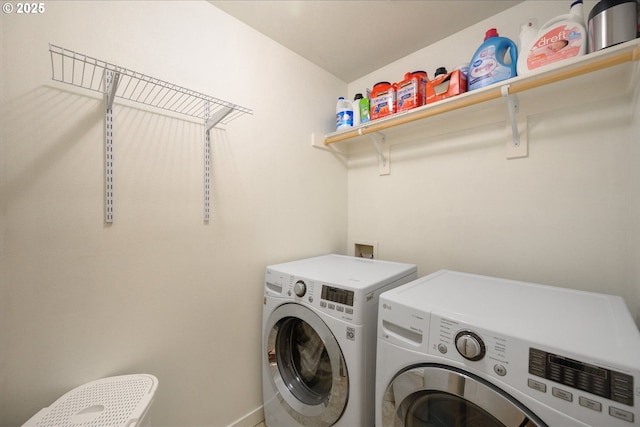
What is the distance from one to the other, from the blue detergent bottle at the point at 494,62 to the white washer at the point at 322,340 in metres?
1.04

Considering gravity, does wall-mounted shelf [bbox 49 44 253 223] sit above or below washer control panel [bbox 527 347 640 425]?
above

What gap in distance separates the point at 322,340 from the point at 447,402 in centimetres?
52

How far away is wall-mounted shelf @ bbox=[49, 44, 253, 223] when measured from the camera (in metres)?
0.93

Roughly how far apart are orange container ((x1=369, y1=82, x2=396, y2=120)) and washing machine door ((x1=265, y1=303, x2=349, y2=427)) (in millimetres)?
1277

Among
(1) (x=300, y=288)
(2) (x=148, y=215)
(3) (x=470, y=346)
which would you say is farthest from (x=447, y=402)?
(2) (x=148, y=215)

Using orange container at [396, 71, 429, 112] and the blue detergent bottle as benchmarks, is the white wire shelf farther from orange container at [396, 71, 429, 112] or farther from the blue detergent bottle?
the blue detergent bottle

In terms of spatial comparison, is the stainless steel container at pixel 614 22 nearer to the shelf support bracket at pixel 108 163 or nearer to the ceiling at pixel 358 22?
the ceiling at pixel 358 22

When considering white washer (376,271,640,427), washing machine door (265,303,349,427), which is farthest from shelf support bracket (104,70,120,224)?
white washer (376,271,640,427)

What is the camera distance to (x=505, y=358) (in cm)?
66

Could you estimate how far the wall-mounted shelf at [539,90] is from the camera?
936 millimetres

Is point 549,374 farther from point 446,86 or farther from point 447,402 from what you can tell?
point 446,86

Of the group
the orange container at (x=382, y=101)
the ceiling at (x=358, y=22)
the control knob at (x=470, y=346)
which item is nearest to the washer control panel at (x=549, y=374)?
the control knob at (x=470, y=346)

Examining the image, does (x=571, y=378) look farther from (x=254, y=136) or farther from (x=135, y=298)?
(x=254, y=136)

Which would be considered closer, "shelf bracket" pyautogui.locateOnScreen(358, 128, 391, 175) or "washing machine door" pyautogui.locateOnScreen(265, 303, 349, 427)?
"washing machine door" pyautogui.locateOnScreen(265, 303, 349, 427)
